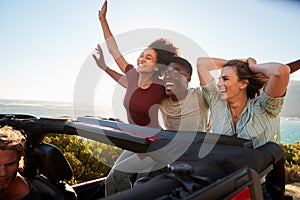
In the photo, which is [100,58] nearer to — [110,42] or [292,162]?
[110,42]

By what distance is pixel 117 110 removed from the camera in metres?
2.41

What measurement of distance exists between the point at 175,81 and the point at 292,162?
170 inches

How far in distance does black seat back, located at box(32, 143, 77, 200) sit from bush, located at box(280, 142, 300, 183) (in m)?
3.53

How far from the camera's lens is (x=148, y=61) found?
7.48ft

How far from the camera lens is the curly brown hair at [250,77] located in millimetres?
2018

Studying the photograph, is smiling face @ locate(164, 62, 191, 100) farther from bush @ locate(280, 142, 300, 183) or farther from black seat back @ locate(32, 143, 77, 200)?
bush @ locate(280, 142, 300, 183)

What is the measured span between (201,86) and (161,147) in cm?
97

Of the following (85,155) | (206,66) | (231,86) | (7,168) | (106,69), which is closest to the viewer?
(7,168)

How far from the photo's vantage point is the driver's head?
7.16 ft

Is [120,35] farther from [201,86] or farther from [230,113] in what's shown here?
[230,113]

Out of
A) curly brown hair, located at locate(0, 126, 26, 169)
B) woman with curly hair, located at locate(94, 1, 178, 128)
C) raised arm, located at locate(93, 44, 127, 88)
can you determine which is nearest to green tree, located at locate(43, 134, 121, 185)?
raised arm, located at locate(93, 44, 127, 88)

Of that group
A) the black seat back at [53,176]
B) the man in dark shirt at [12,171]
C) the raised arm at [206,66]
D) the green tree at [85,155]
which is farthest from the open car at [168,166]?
the green tree at [85,155]

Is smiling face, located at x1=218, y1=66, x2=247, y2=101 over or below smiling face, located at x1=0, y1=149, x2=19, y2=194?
over

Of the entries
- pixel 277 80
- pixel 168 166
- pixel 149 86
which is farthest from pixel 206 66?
pixel 168 166
